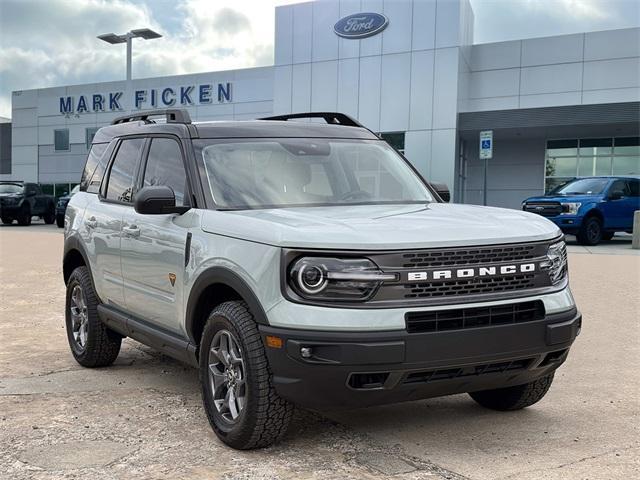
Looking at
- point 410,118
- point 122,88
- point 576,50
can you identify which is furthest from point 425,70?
point 122,88

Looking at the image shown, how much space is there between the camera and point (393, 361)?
3404 mm

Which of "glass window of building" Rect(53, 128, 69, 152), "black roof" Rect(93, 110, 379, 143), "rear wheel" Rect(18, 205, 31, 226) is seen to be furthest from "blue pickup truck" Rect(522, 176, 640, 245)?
"glass window of building" Rect(53, 128, 69, 152)

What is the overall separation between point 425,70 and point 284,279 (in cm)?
2513

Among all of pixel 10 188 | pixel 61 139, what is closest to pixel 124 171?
pixel 10 188

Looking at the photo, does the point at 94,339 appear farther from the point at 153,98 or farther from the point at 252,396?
the point at 153,98

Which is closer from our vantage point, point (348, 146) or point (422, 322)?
point (422, 322)

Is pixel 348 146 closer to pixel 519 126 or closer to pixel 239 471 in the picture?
pixel 239 471

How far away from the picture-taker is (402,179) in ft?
17.0

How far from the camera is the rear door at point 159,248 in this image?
4.46 m

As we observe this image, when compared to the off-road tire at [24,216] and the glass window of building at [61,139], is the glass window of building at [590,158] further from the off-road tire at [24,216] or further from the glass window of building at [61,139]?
the glass window of building at [61,139]

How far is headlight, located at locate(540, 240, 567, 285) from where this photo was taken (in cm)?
395

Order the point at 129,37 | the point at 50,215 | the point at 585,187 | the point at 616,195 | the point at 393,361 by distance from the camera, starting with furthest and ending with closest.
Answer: the point at 50,215 < the point at 129,37 < the point at 585,187 < the point at 616,195 < the point at 393,361

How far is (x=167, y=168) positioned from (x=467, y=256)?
229 cm

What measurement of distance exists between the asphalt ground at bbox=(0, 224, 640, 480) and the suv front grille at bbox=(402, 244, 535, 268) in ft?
3.43
